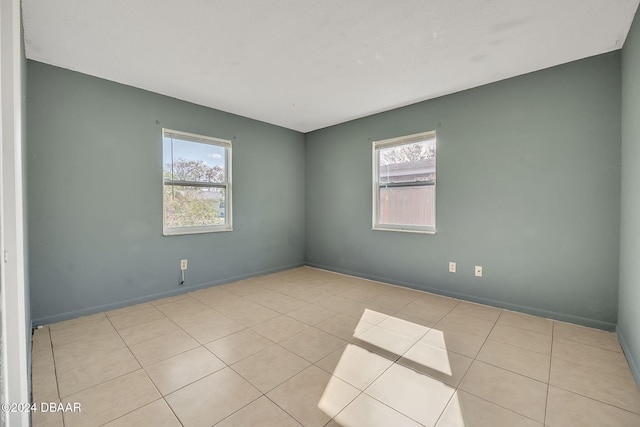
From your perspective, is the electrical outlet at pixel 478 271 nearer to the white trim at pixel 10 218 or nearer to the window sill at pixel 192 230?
the window sill at pixel 192 230

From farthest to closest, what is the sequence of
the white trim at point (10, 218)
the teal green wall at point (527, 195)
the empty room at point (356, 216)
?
1. the teal green wall at point (527, 195)
2. the empty room at point (356, 216)
3. the white trim at point (10, 218)

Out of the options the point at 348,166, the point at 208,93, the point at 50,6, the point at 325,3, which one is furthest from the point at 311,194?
the point at 50,6

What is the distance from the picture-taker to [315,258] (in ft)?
16.3

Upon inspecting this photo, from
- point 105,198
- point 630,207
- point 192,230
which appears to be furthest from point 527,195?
point 105,198

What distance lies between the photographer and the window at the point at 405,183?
356 cm

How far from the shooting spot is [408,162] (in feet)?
12.4

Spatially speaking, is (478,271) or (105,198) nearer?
(105,198)

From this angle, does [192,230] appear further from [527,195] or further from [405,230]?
[527,195]

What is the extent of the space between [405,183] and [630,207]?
211 centimetres

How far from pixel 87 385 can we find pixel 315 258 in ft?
11.6

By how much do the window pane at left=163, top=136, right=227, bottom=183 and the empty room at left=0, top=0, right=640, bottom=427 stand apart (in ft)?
0.10

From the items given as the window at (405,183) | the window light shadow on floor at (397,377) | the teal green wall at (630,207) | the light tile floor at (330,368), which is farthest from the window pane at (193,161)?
the teal green wall at (630,207)

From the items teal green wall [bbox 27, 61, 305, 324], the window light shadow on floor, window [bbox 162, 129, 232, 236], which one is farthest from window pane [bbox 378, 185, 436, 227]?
window [bbox 162, 129, 232, 236]

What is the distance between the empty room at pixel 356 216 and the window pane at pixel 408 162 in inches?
1.3
